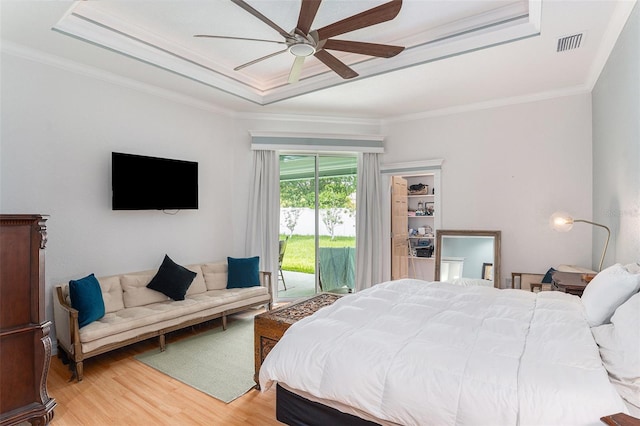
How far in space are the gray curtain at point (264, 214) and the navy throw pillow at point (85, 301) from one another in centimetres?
218

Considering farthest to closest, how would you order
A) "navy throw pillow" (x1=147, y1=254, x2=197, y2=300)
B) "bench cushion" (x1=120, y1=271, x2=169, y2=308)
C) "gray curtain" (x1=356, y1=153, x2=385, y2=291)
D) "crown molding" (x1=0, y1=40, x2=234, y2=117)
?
"gray curtain" (x1=356, y1=153, x2=385, y2=291) → "navy throw pillow" (x1=147, y1=254, x2=197, y2=300) → "bench cushion" (x1=120, y1=271, x2=169, y2=308) → "crown molding" (x1=0, y1=40, x2=234, y2=117)

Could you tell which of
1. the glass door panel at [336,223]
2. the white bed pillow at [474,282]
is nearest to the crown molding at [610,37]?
the white bed pillow at [474,282]

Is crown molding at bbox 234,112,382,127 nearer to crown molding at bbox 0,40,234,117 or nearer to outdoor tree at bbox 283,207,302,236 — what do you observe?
crown molding at bbox 0,40,234,117

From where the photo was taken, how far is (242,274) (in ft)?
14.6

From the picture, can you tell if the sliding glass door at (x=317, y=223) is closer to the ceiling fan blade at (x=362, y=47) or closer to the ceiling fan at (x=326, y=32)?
the ceiling fan at (x=326, y=32)

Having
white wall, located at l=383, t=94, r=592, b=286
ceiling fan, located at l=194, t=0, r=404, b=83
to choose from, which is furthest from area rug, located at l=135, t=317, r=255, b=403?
white wall, located at l=383, t=94, r=592, b=286

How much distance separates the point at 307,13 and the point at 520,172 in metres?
3.62

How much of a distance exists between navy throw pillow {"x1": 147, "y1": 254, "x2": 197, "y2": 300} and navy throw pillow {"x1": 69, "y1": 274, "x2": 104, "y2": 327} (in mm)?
689

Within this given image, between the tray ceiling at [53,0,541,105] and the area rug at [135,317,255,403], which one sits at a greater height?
the tray ceiling at [53,0,541,105]

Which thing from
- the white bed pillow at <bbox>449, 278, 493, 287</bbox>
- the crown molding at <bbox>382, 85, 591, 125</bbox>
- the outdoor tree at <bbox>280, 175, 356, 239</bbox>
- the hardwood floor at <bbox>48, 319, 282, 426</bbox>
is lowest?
the hardwood floor at <bbox>48, 319, 282, 426</bbox>

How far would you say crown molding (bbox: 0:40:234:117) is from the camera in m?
3.07

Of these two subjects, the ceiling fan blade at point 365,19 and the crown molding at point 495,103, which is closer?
the ceiling fan blade at point 365,19

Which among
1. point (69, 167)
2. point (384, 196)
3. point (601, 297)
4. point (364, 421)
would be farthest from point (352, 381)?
point (384, 196)

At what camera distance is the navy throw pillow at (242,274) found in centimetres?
441
